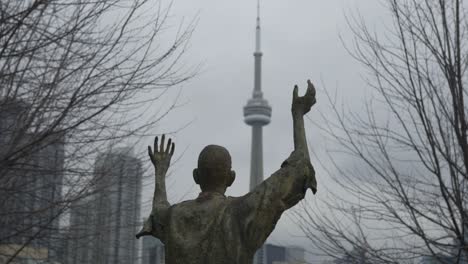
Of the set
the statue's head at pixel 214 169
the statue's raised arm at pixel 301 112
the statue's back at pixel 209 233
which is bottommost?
the statue's back at pixel 209 233

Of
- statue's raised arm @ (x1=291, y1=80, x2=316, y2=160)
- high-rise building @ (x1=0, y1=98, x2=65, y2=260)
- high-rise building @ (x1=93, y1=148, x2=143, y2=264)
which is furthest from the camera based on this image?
high-rise building @ (x1=93, y1=148, x2=143, y2=264)

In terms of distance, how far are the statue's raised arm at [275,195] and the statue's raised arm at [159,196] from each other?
56 cm

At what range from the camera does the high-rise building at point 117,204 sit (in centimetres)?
868

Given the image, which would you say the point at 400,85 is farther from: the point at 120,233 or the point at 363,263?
the point at 120,233

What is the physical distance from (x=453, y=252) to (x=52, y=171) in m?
4.55

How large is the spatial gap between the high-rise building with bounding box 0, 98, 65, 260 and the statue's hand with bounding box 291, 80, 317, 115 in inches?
157

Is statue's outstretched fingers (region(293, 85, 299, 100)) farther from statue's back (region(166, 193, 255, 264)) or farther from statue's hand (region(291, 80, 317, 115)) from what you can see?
statue's back (region(166, 193, 255, 264))

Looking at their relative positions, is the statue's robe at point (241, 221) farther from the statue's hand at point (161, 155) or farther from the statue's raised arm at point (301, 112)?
the statue's hand at point (161, 155)

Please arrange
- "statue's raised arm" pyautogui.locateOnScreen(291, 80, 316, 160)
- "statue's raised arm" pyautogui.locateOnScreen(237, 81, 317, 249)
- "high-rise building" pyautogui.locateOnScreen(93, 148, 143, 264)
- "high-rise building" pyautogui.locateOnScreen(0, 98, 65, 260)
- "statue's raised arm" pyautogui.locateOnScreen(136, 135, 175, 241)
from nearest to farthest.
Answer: "statue's raised arm" pyautogui.locateOnScreen(237, 81, 317, 249), "statue's raised arm" pyautogui.locateOnScreen(291, 80, 316, 160), "statue's raised arm" pyautogui.locateOnScreen(136, 135, 175, 241), "high-rise building" pyautogui.locateOnScreen(0, 98, 65, 260), "high-rise building" pyautogui.locateOnScreen(93, 148, 143, 264)

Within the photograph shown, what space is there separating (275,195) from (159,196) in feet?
2.75

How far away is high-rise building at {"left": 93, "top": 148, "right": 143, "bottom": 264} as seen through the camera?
342 inches

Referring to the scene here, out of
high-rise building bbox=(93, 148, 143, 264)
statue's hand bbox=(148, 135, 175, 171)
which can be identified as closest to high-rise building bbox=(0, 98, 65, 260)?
high-rise building bbox=(93, 148, 143, 264)

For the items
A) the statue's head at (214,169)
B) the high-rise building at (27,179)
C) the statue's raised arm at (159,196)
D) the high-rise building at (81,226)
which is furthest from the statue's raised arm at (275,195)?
the high-rise building at (81,226)

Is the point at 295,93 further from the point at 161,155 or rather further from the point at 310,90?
the point at 161,155
